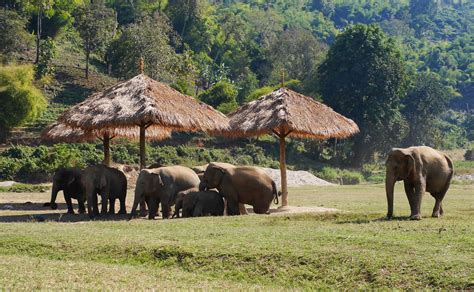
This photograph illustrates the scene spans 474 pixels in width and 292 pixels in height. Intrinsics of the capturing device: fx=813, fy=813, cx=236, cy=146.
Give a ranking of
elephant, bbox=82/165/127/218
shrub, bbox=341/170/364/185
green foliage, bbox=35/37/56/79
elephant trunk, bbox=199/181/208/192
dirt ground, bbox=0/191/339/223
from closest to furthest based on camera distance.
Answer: dirt ground, bbox=0/191/339/223 → elephant, bbox=82/165/127/218 → elephant trunk, bbox=199/181/208/192 → shrub, bbox=341/170/364/185 → green foliage, bbox=35/37/56/79

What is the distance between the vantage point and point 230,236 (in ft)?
45.2

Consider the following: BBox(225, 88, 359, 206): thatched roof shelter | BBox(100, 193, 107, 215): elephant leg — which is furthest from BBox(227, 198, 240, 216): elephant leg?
BBox(100, 193, 107, 215): elephant leg

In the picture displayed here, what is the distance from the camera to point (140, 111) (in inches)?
841

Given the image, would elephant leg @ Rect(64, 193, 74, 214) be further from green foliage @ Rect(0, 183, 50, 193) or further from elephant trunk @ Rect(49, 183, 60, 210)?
green foliage @ Rect(0, 183, 50, 193)

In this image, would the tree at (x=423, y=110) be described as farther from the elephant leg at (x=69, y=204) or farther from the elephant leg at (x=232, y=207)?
the elephant leg at (x=69, y=204)

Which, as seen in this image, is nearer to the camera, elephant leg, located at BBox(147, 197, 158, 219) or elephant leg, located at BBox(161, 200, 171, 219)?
elephant leg, located at BBox(147, 197, 158, 219)

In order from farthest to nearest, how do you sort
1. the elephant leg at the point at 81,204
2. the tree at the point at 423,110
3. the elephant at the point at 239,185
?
the tree at the point at 423,110 → the elephant leg at the point at 81,204 → the elephant at the point at 239,185

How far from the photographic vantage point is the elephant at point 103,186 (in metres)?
19.8

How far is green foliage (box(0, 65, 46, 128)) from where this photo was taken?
147ft

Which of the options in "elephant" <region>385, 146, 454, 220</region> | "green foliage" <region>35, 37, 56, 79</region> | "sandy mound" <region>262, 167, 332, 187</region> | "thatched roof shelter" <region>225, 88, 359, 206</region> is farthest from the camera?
"green foliage" <region>35, 37, 56, 79</region>

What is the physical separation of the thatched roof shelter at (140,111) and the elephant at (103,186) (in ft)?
5.19

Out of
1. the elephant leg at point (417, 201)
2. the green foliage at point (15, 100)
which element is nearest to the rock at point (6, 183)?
the green foliage at point (15, 100)

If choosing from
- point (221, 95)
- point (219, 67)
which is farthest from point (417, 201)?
point (219, 67)

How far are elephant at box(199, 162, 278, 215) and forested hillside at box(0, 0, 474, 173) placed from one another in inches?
1073
